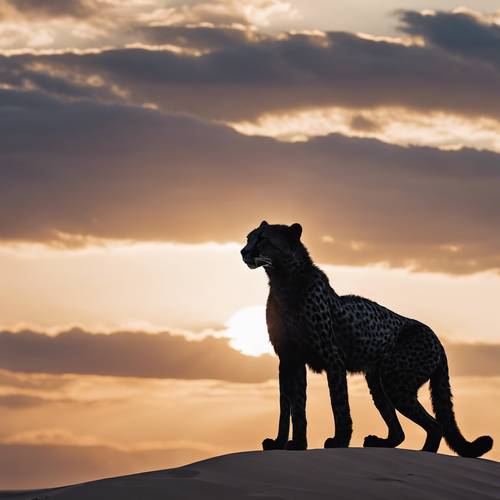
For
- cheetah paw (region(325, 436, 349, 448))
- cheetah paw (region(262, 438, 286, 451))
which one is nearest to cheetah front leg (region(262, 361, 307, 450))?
cheetah paw (region(262, 438, 286, 451))

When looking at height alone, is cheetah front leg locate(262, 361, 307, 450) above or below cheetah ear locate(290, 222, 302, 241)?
below

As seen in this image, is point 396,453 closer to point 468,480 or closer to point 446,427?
point 468,480

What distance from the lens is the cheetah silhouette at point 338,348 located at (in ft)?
54.0

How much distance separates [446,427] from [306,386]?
10.1 feet

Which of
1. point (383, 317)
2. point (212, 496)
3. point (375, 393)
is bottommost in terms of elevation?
point (212, 496)

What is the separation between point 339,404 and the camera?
53.4 feet

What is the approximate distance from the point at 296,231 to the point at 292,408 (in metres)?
2.62

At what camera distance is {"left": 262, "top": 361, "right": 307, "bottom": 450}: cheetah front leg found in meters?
16.2

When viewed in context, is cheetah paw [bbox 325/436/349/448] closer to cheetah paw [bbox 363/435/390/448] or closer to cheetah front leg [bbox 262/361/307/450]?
cheetah front leg [bbox 262/361/307/450]

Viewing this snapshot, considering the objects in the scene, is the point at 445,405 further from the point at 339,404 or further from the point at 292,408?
the point at 292,408

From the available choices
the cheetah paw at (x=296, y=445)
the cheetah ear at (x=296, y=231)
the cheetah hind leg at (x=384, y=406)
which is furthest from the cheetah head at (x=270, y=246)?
the cheetah paw at (x=296, y=445)

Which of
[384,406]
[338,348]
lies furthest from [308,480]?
[384,406]

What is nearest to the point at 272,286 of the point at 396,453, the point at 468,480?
the point at 396,453

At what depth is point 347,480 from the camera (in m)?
12.7
